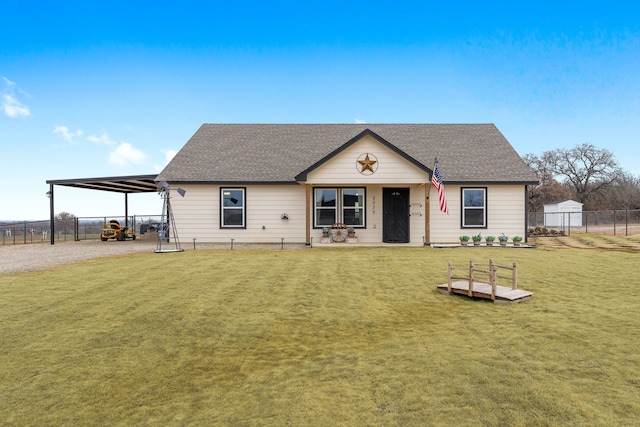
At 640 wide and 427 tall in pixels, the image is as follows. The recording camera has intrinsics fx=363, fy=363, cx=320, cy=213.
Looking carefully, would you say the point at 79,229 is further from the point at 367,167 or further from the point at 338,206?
the point at 367,167

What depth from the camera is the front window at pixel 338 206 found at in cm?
1761

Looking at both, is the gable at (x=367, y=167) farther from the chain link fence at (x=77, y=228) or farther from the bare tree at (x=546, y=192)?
the bare tree at (x=546, y=192)

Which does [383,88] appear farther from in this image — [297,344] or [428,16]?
[297,344]

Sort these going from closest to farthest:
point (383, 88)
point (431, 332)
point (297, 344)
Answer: point (297, 344), point (431, 332), point (383, 88)

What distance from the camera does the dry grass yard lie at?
3391 millimetres

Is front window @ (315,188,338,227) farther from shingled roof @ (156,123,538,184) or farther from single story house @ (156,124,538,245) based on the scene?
shingled roof @ (156,123,538,184)

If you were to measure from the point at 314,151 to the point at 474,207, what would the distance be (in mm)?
8765

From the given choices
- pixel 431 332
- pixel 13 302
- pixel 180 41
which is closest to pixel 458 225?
pixel 431 332

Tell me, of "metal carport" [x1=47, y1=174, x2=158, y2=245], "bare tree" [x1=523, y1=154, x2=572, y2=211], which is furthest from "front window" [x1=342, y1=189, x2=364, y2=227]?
"bare tree" [x1=523, y1=154, x2=572, y2=211]

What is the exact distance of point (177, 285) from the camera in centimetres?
870

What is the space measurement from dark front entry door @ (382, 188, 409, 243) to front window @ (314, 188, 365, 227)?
1.16 m

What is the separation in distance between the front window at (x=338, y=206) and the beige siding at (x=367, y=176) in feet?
4.66

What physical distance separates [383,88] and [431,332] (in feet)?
79.5

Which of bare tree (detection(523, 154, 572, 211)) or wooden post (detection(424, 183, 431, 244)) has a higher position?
A: bare tree (detection(523, 154, 572, 211))
